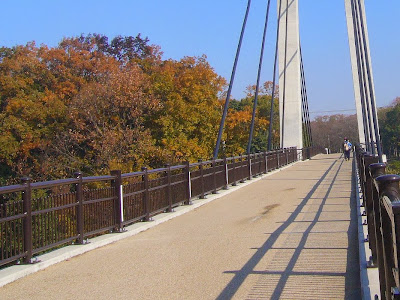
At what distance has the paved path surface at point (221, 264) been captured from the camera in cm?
609

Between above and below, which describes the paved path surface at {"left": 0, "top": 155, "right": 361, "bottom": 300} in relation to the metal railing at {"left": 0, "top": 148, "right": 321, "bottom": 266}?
below

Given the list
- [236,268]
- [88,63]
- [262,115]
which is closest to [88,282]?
[236,268]

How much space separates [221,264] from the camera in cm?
745

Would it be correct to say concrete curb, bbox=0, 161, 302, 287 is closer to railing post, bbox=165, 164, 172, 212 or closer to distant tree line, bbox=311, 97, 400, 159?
railing post, bbox=165, 164, 172, 212

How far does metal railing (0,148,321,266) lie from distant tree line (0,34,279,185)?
16.5 metres

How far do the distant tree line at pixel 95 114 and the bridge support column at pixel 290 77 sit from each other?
5446 mm

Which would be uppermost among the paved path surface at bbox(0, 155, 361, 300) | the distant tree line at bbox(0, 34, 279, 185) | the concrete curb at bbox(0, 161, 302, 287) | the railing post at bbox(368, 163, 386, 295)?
the distant tree line at bbox(0, 34, 279, 185)

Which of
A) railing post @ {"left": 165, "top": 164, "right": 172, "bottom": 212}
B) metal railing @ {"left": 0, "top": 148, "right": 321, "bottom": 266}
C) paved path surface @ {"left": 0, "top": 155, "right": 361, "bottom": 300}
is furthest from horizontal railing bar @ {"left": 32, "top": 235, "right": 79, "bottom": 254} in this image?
railing post @ {"left": 165, "top": 164, "right": 172, "bottom": 212}

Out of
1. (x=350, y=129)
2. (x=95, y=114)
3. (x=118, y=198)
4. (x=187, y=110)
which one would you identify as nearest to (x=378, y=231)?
(x=118, y=198)

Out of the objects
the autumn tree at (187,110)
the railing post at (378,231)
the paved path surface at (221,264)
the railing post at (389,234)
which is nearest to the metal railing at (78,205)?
the paved path surface at (221,264)

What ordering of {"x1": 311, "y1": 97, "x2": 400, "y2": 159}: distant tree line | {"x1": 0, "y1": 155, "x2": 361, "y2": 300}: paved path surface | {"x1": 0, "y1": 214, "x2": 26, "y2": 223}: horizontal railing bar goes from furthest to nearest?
{"x1": 311, "y1": 97, "x2": 400, "y2": 159}: distant tree line < {"x1": 0, "y1": 214, "x2": 26, "y2": 223}: horizontal railing bar < {"x1": 0, "y1": 155, "x2": 361, "y2": 300}: paved path surface

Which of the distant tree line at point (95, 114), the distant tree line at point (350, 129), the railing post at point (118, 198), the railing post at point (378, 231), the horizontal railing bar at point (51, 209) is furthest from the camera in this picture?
the distant tree line at point (350, 129)

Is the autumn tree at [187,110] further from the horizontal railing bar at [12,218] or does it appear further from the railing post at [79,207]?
the horizontal railing bar at [12,218]

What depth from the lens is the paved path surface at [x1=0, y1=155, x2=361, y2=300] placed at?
6.09 meters
